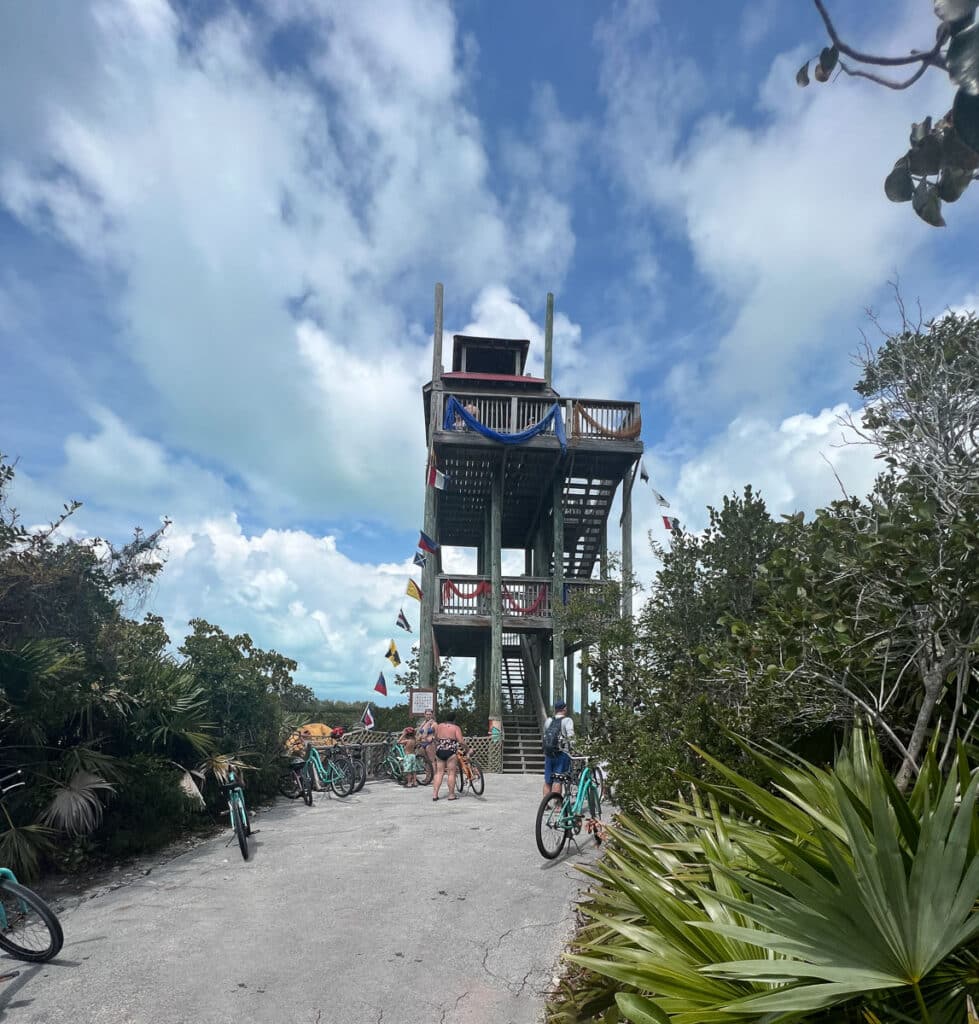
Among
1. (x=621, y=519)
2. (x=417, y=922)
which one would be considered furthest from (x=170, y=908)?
(x=621, y=519)

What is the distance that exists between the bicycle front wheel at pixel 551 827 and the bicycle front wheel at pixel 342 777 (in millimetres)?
6485

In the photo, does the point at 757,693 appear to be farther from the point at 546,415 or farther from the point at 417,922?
the point at 546,415

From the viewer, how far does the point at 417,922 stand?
5.62 metres

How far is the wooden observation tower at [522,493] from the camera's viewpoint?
1830 centimetres

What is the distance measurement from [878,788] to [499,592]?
654 inches

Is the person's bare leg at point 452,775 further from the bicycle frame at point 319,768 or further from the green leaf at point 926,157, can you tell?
the green leaf at point 926,157

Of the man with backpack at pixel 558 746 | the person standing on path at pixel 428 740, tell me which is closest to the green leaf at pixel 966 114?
the man with backpack at pixel 558 746

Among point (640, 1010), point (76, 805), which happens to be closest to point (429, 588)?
point (76, 805)

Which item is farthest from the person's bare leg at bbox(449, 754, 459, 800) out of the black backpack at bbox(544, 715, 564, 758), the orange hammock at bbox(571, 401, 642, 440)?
the orange hammock at bbox(571, 401, 642, 440)

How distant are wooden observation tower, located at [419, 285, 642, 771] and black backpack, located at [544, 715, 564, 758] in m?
7.96

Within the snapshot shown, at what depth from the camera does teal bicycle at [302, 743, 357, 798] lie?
12.9 meters

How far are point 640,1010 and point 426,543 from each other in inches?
648

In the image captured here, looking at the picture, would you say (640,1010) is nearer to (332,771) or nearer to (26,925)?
(26,925)

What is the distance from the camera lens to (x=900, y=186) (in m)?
2.19
